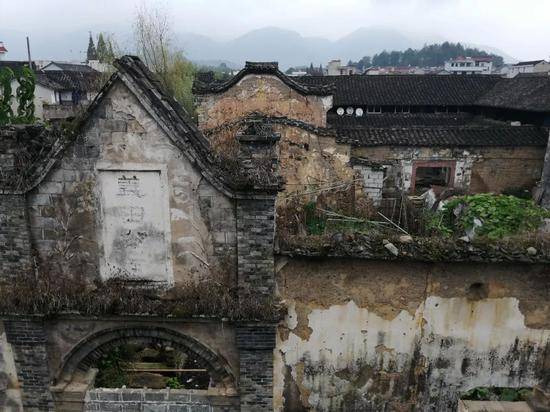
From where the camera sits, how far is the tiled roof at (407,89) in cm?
2994

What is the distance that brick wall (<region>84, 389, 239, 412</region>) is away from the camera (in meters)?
8.31

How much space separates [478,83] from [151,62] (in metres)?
26.3

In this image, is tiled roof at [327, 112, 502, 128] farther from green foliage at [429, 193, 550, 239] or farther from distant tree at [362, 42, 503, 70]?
distant tree at [362, 42, 503, 70]

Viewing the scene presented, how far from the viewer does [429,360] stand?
26.5 ft

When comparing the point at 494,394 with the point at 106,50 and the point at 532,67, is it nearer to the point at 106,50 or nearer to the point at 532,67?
the point at 106,50

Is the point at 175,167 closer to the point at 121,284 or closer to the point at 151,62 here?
the point at 121,284

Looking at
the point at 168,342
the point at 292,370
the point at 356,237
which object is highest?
the point at 356,237

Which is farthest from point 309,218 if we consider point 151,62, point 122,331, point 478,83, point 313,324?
point 151,62

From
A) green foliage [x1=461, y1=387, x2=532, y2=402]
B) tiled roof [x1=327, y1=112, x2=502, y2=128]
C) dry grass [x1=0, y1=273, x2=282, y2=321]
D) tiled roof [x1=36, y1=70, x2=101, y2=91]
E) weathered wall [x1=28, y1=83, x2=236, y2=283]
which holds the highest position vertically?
tiled roof [x1=36, y1=70, x2=101, y2=91]

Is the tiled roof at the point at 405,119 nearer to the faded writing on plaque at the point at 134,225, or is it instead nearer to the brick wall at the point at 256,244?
the brick wall at the point at 256,244

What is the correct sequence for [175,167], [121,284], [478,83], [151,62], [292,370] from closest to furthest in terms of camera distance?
[175,167] < [121,284] < [292,370] < [478,83] < [151,62]

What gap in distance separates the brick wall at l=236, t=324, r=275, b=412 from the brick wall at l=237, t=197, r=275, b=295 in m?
0.77

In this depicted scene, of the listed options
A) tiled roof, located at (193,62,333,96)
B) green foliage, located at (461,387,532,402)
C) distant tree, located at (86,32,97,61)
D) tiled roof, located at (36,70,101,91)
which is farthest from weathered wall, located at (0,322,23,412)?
distant tree, located at (86,32,97,61)

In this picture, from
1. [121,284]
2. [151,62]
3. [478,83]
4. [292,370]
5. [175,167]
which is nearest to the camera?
[175,167]
